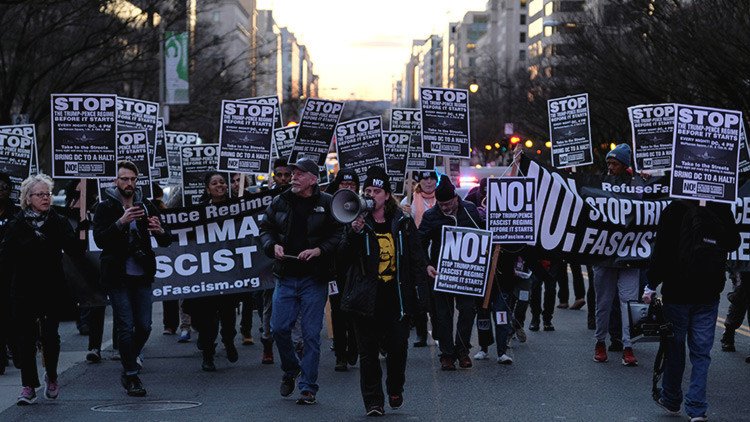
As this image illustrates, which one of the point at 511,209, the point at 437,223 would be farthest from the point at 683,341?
the point at 511,209

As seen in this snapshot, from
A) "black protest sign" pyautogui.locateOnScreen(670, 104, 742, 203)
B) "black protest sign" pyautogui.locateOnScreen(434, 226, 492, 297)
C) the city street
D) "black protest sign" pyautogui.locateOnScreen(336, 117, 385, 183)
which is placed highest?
"black protest sign" pyautogui.locateOnScreen(336, 117, 385, 183)

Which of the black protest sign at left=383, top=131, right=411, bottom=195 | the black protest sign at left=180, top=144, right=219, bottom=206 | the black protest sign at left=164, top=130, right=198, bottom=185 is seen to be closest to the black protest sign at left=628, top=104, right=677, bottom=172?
the black protest sign at left=383, top=131, right=411, bottom=195

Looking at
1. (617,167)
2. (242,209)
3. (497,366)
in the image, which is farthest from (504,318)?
(242,209)

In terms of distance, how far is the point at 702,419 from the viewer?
962 cm

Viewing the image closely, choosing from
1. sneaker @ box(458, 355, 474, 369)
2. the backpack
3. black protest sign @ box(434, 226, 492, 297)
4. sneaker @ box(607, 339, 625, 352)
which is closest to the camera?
the backpack

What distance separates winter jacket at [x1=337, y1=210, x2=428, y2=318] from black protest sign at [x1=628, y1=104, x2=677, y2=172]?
749 cm

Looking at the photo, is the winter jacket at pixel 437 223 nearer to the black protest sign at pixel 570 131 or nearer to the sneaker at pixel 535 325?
the sneaker at pixel 535 325

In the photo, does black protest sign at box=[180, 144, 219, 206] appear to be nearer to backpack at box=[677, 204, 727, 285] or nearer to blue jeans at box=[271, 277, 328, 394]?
blue jeans at box=[271, 277, 328, 394]

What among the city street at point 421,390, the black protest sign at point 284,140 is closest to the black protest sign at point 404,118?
the black protest sign at point 284,140

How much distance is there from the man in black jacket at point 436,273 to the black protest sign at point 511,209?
23 centimetres

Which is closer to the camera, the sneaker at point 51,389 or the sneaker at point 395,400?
the sneaker at point 395,400

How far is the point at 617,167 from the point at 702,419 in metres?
4.41

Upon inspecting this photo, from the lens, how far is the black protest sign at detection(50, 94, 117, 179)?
47.0ft

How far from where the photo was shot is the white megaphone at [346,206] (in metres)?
10.2
